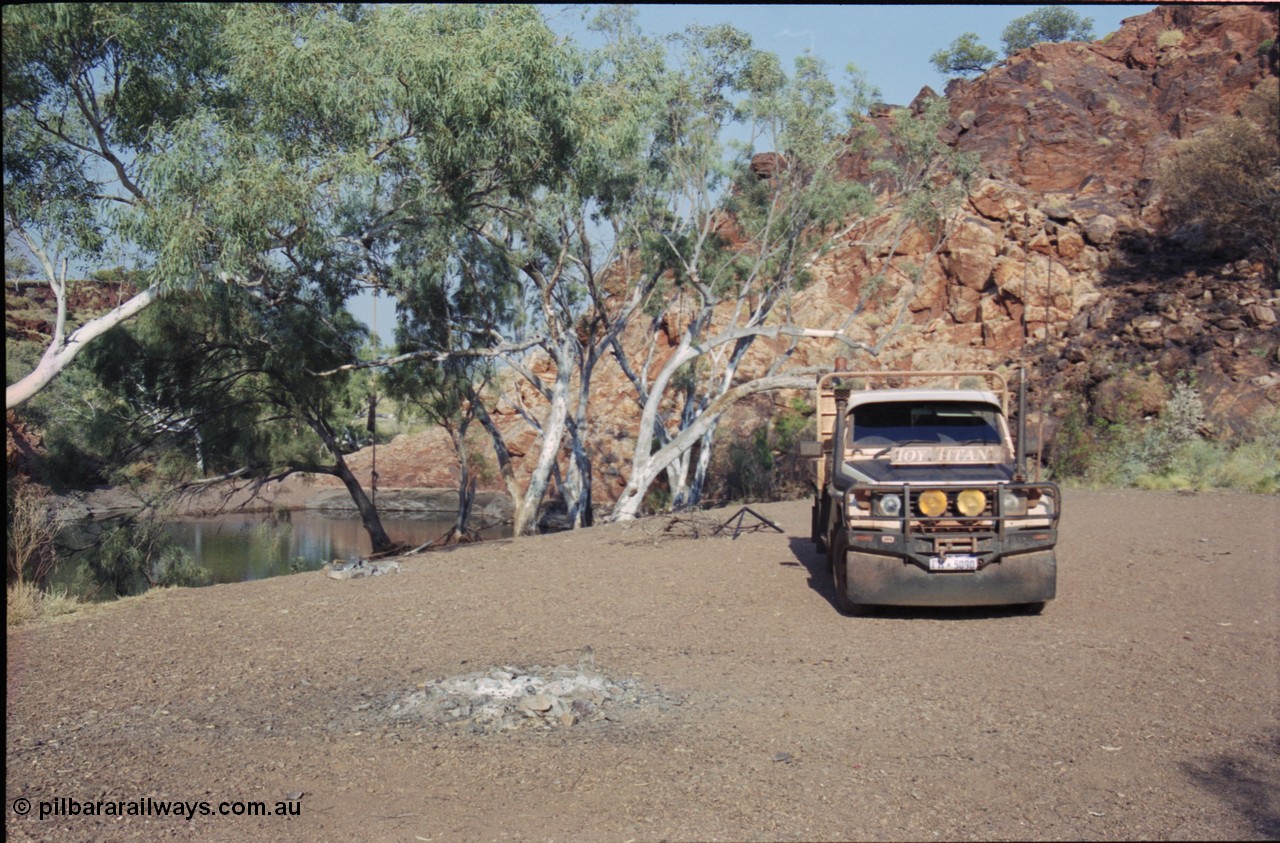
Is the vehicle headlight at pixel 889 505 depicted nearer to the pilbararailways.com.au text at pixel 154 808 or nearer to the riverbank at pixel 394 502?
the pilbararailways.com.au text at pixel 154 808

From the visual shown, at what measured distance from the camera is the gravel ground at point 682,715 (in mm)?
4746

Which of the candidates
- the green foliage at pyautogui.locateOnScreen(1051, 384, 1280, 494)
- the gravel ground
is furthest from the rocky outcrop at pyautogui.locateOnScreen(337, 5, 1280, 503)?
the gravel ground

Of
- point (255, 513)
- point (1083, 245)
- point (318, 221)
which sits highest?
point (1083, 245)

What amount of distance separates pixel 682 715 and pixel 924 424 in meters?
4.43

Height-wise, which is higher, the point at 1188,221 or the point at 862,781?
the point at 1188,221

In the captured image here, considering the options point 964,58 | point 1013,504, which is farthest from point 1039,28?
point 1013,504

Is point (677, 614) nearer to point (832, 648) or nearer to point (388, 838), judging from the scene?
point (832, 648)

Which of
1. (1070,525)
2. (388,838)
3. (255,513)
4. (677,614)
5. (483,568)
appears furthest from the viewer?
(255,513)

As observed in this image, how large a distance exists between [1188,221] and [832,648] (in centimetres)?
3125

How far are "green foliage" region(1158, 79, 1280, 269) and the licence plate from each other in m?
26.6

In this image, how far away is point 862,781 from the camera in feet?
16.7

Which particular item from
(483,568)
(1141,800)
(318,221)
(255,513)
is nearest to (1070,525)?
(483,568)

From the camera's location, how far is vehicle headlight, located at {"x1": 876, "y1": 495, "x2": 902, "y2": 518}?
8344 mm

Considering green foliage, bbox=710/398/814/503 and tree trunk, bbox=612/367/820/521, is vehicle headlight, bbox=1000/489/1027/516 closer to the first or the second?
tree trunk, bbox=612/367/820/521
